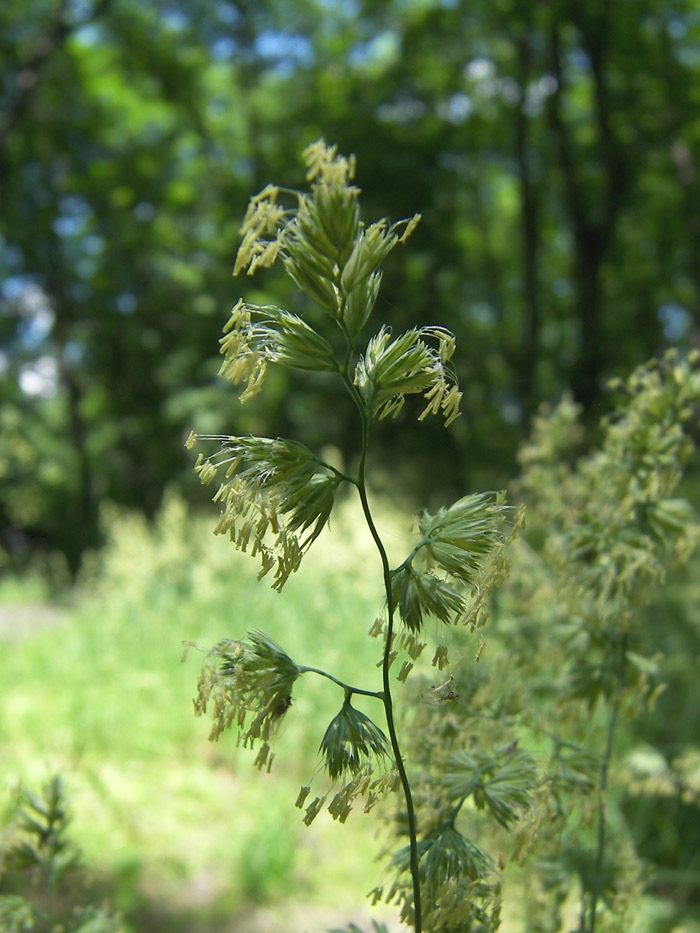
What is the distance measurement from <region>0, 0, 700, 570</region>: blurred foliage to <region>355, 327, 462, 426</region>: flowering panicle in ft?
32.4

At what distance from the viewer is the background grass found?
12.1 feet

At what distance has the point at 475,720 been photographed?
1395 millimetres

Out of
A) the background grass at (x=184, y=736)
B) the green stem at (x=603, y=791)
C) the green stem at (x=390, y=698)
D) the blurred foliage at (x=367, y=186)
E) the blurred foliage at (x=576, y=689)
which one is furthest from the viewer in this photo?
the blurred foliage at (x=367, y=186)

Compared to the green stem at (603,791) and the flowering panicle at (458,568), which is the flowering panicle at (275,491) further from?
the green stem at (603,791)

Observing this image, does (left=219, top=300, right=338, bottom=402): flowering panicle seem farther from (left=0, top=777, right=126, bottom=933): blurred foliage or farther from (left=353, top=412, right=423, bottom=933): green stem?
(left=0, top=777, right=126, bottom=933): blurred foliage

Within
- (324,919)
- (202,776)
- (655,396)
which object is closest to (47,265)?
(202,776)

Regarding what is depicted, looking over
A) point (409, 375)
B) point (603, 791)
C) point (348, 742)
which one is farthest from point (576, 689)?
point (409, 375)

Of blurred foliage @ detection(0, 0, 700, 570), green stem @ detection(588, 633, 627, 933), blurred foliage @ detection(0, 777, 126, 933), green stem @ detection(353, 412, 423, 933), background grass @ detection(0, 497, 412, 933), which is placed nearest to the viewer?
green stem @ detection(353, 412, 423, 933)

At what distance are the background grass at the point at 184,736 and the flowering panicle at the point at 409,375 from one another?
1265mm

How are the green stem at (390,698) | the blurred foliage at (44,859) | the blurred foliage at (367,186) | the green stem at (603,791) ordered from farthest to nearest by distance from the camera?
1. the blurred foliage at (367,186)
2. the green stem at (603,791)
3. the blurred foliage at (44,859)
4. the green stem at (390,698)

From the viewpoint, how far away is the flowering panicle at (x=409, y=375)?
97 centimetres

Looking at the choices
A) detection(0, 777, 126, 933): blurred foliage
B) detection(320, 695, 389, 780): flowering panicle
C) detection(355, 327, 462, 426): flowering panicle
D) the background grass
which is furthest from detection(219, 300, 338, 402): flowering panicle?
the background grass

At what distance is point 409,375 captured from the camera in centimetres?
99

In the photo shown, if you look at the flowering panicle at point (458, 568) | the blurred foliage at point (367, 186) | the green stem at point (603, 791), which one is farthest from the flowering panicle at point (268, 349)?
the blurred foliage at point (367, 186)
